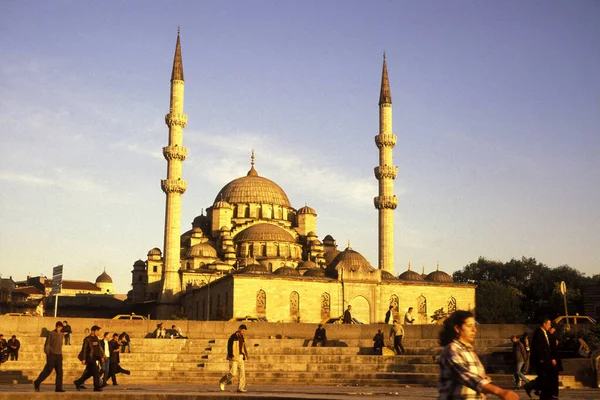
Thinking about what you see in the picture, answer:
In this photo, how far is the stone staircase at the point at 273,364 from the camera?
18688mm

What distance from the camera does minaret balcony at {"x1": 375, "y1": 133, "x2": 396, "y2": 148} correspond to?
60.4m

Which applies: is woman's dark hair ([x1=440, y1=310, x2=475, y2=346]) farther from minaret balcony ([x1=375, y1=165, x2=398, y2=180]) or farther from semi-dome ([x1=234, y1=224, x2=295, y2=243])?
semi-dome ([x1=234, y1=224, x2=295, y2=243])

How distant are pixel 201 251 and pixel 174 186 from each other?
29.8 feet

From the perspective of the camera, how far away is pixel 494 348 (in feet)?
71.2

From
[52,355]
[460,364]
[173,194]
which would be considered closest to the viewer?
[460,364]

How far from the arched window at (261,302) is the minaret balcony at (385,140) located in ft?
49.4

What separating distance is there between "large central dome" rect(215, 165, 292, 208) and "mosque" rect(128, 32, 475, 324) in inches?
4.4

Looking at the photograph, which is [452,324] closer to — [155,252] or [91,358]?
[91,358]

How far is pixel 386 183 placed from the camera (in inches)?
2370

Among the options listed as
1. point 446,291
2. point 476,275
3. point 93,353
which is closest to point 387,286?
point 446,291

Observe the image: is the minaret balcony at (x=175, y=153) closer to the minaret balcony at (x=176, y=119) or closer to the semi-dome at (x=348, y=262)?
the minaret balcony at (x=176, y=119)

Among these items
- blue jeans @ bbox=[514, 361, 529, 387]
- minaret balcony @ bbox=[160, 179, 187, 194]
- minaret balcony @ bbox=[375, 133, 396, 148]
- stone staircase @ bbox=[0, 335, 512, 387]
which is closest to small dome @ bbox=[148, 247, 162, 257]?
minaret balcony @ bbox=[160, 179, 187, 194]

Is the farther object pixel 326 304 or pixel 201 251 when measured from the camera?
pixel 201 251

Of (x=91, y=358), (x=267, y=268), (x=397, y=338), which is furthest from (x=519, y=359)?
(x=267, y=268)
